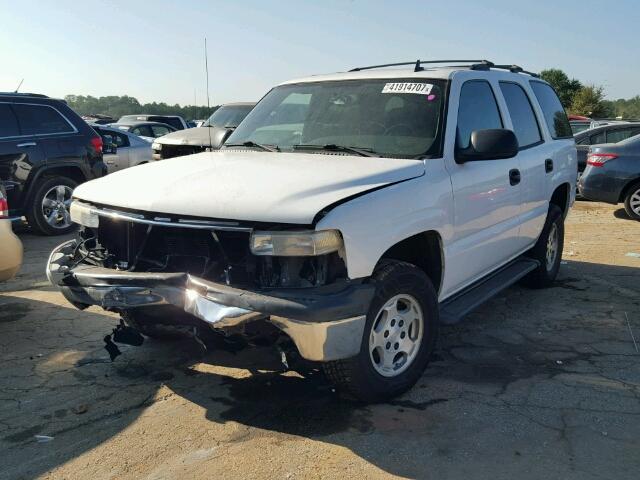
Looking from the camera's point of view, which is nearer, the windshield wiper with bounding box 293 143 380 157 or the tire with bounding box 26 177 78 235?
the windshield wiper with bounding box 293 143 380 157

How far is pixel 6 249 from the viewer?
4.65 metres

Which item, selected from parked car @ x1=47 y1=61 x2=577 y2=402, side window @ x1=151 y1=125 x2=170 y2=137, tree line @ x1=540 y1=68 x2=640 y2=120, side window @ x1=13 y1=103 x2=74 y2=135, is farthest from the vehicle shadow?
tree line @ x1=540 y1=68 x2=640 y2=120

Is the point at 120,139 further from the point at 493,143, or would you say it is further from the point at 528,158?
the point at 493,143

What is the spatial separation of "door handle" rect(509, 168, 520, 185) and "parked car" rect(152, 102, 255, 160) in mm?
5333

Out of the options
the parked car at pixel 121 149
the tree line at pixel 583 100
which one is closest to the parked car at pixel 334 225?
the parked car at pixel 121 149

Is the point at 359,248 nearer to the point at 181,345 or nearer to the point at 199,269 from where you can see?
the point at 199,269

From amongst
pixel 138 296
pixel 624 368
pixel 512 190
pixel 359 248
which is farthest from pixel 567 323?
pixel 138 296

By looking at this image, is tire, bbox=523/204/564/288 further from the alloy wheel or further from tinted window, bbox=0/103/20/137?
tinted window, bbox=0/103/20/137

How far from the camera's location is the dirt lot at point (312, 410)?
288 centimetres

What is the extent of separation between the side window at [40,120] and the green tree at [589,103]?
41412 millimetres

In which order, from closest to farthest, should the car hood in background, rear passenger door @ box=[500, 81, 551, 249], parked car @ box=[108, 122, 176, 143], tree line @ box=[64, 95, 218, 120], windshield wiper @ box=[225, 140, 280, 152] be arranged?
windshield wiper @ box=[225, 140, 280, 152]
rear passenger door @ box=[500, 81, 551, 249]
the car hood in background
parked car @ box=[108, 122, 176, 143]
tree line @ box=[64, 95, 218, 120]

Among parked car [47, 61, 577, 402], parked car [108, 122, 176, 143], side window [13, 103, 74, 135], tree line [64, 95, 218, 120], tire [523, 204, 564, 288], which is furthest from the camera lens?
tree line [64, 95, 218, 120]

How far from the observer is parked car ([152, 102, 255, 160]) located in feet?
33.0

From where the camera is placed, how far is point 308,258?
2.99 meters
